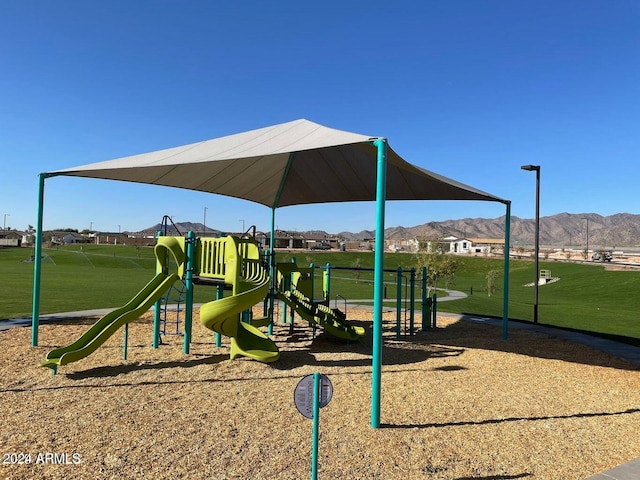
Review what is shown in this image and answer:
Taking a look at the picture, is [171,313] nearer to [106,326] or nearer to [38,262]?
[38,262]

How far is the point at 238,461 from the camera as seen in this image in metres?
4.49

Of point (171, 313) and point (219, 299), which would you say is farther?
point (171, 313)

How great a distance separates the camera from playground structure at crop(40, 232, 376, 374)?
320 inches

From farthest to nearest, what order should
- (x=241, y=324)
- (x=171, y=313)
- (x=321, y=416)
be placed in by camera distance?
(x=171, y=313) < (x=241, y=324) < (x=321, y=416)

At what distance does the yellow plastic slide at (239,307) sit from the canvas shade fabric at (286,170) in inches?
81.1

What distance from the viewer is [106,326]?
8.53 metres

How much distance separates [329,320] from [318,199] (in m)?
6.40

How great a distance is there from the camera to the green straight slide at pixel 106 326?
7715 mm

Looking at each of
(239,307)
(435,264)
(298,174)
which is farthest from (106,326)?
(435,264)

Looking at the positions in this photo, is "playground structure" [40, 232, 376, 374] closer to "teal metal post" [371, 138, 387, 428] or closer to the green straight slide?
the green straight slide

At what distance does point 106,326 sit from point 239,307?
2.78m

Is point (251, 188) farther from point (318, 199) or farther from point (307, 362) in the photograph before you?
point (307, 362)

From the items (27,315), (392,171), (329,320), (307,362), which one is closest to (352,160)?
(392,171)

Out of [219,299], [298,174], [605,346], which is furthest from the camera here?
[298,174]
